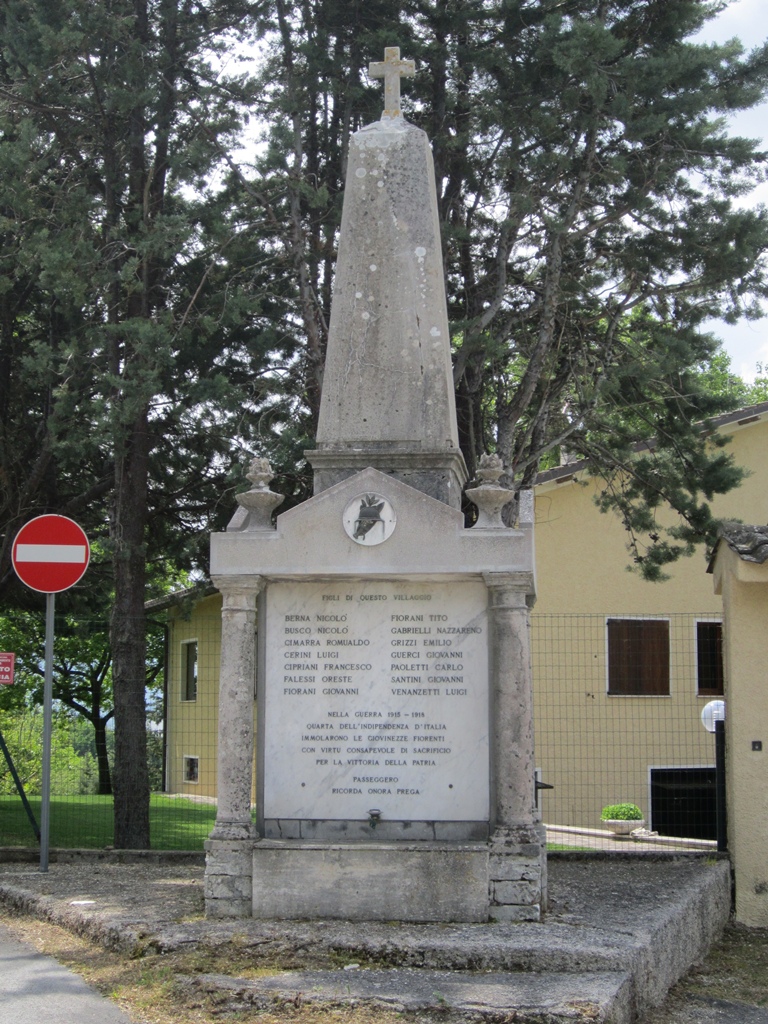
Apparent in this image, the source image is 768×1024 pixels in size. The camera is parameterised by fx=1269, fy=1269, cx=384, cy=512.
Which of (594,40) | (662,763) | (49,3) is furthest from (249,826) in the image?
(662,763)

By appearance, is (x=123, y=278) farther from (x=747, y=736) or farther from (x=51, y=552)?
(x=747, y=736)

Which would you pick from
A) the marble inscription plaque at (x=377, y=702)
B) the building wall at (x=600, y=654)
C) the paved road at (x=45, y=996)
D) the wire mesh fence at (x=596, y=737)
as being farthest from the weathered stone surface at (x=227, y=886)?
the building wall at (x=600, y=654)

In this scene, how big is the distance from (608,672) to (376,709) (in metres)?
11.3

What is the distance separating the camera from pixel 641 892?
8734mm

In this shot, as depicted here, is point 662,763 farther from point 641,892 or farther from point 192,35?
point 192,35

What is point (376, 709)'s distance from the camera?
795 centimetres

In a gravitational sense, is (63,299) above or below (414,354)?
above

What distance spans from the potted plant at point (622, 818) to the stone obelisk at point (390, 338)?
7.96 metres

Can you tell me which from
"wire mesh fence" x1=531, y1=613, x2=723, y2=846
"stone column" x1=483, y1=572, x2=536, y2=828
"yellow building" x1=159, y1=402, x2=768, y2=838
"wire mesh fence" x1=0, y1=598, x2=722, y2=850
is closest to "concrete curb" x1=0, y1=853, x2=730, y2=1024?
"stone column" x1=483, y1=572, x2=536, y2=828

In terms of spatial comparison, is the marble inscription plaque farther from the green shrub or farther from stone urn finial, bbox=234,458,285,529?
the green shrub

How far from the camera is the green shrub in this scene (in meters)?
15.8

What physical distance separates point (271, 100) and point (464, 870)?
406 inches

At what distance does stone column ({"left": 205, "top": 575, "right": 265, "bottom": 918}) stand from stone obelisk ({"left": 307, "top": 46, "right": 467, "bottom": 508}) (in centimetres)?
103

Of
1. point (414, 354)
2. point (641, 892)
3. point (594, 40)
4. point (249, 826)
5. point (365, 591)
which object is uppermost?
point (594, 40)
